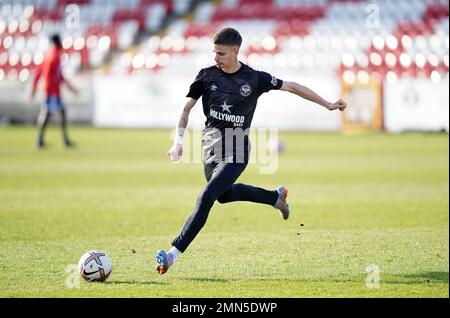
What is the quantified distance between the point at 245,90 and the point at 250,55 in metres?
23.6

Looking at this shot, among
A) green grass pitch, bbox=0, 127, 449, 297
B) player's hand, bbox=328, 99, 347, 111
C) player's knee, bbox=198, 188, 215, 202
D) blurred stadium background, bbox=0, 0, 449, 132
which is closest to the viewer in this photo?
green grass pitch, bbox=0, 127, 449, 297

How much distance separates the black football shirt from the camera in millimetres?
7805

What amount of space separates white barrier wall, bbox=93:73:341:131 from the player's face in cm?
2012

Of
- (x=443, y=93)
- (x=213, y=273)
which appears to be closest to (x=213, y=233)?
(x=213, y=273)

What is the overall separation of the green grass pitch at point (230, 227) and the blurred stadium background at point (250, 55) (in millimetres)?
7306

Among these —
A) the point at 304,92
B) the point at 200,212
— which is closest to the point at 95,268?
the point at 200,212

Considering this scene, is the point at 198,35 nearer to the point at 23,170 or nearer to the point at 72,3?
the point at 72,3

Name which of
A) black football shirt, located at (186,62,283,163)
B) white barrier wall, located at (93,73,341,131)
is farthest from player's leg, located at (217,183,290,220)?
white barrier wall, located at (93,73,341,131)

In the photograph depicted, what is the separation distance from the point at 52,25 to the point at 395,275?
2915 cm

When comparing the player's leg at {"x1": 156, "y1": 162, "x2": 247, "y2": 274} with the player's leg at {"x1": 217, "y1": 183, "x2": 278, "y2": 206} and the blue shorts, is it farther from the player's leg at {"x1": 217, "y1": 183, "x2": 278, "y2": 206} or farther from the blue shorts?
the blue shorts

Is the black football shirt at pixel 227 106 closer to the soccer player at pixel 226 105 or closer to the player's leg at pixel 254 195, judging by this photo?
the soccer player at pixel 226 105

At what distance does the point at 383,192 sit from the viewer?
45.8 ft

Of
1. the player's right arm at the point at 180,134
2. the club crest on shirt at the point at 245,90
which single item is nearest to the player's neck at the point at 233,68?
the club crest on shirt at the point at 245,90

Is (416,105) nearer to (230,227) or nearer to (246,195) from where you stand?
(230,227)
